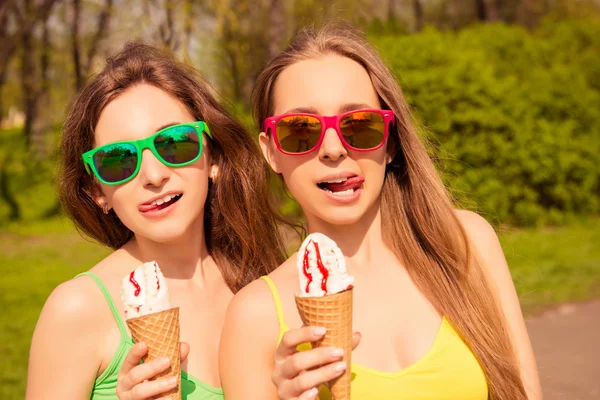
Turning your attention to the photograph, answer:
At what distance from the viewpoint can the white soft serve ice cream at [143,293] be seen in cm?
222

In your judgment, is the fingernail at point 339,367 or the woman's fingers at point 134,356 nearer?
the fingernail at point 339,367

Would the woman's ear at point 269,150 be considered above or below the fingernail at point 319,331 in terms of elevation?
above

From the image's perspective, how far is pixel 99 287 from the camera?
263 centimetres

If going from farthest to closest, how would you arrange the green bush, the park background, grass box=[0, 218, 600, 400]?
the green bush < the park background < grass box=[0, 218, 600, 400]

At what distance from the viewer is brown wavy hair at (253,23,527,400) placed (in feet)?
8.44

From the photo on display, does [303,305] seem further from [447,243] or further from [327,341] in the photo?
[447,243]

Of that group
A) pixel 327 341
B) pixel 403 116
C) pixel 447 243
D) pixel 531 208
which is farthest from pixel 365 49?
pixel 531 208

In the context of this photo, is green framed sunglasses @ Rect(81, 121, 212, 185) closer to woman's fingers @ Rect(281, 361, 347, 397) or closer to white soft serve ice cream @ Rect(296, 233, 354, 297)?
white soft serve ice cream @ Rect(296, 233, 354, 297)

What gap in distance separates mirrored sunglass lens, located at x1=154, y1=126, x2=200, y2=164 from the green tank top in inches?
21.7

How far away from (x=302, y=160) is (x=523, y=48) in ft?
40.0

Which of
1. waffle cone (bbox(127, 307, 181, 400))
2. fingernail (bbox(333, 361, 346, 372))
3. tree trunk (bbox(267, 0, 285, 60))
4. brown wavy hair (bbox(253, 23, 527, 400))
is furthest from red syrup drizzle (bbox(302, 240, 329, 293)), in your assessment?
tree trunk (bbox(267, 0, 285, 60))

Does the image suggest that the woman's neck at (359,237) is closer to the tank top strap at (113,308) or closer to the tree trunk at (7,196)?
the tank top strap at (113,308)

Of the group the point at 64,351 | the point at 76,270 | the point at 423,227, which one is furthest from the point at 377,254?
the point at 76,270

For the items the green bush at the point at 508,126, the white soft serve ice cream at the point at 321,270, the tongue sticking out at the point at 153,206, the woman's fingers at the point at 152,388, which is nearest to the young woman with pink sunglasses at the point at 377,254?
the white soft serve ice cream at the point at 321,270
